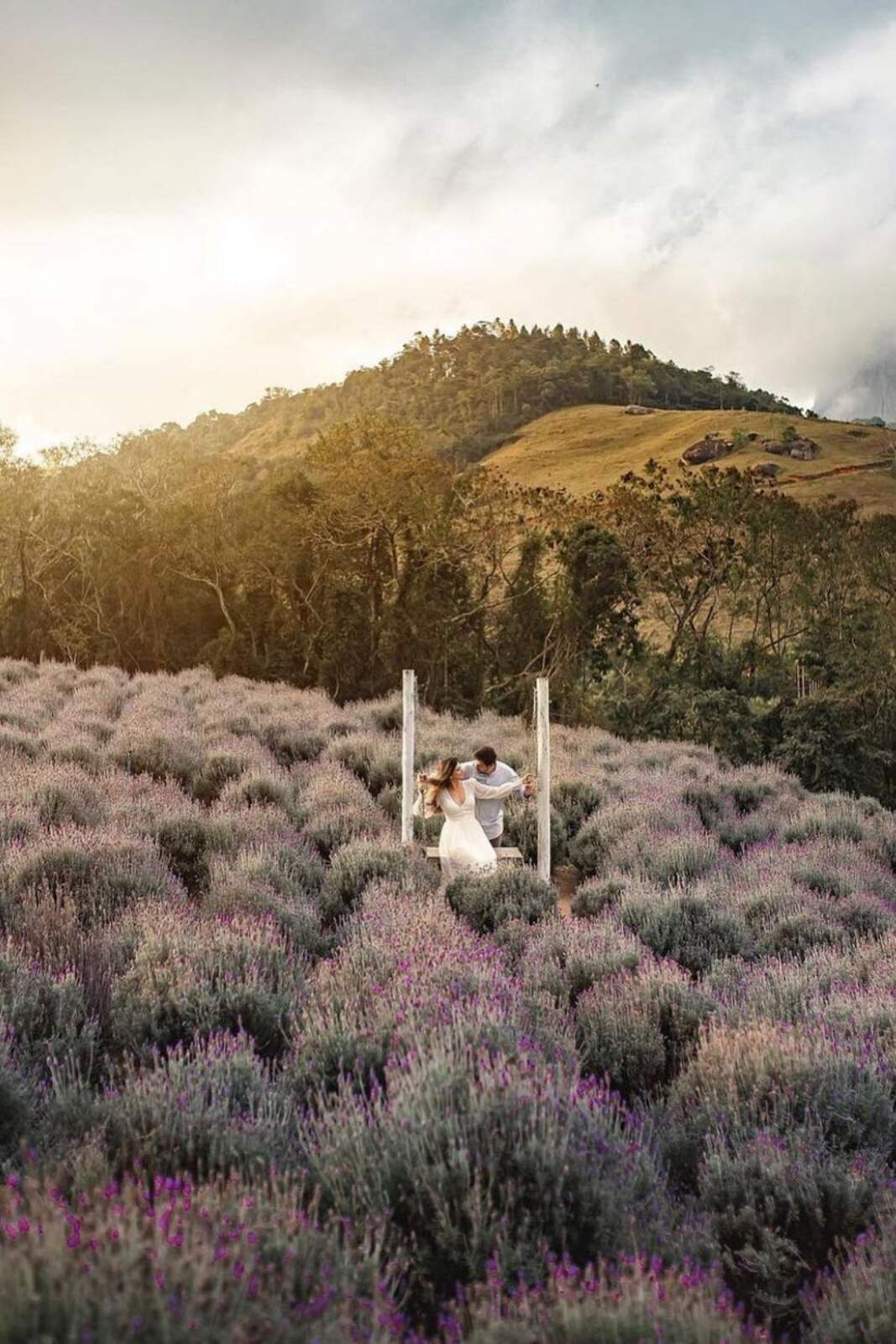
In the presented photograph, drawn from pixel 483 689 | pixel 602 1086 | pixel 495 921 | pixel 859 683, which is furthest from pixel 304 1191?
pixel 859 683

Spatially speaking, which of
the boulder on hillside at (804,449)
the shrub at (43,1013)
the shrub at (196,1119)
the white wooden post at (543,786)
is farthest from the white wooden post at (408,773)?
the boulder on hillside at (804,449)

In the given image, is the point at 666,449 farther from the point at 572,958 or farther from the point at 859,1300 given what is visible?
the point at 859,1300

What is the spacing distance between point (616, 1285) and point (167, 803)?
727 centimetres

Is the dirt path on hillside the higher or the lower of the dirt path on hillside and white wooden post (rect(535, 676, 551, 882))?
the lower

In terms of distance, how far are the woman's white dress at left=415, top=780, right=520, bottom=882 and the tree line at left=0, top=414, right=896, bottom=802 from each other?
12.4m

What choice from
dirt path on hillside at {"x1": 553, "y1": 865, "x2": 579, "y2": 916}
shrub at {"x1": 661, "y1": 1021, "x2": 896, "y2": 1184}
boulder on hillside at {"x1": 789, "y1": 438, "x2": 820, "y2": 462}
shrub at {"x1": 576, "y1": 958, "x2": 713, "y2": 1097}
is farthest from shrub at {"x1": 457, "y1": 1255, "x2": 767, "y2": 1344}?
boulder on hillside at {"x1": 789, "y1": 438, "x2": 820, "y2": 462}

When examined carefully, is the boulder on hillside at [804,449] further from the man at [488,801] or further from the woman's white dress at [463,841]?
the woman's white dress at [463,841]

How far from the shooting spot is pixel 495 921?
7.17 meters

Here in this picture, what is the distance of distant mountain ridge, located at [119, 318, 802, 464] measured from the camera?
365 feet

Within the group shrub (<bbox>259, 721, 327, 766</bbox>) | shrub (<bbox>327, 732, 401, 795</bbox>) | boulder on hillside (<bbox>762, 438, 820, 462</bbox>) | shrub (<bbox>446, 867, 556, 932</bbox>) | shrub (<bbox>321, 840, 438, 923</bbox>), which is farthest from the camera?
boulder on hillside (<bbox>762, 438, 820, 462</bbox>)

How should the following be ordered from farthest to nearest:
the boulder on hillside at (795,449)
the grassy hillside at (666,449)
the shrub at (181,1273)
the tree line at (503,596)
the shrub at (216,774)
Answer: the boulder on hillside at (795,449)
the grassy hillside at (666,449)
the tree line at (503,596)
the shrub at (216,774)
the shrub at (181,1273)

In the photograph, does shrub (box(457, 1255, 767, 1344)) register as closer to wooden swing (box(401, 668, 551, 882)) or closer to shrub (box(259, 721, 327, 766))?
wooden swing (box(401, 668, 551, 882))

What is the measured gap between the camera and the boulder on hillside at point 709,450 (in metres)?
89.4

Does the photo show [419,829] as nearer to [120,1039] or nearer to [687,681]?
[120,1039]
